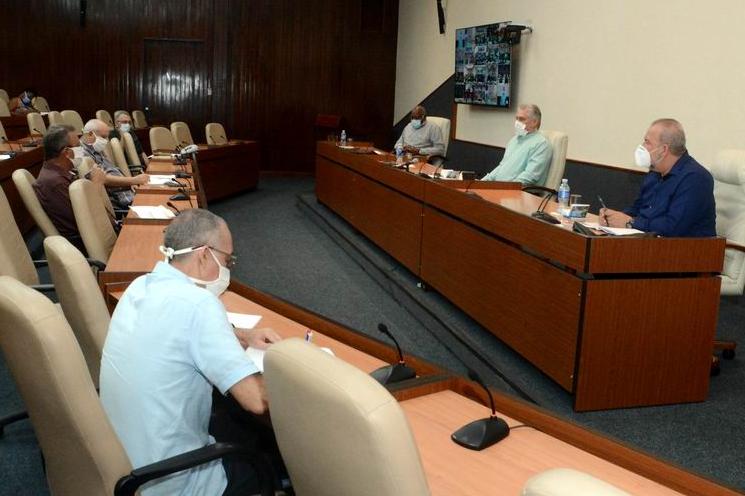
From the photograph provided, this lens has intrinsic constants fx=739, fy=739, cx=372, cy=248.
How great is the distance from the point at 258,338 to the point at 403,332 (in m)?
2.48

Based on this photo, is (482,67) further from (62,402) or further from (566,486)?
(566,486)

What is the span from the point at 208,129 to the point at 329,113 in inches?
124

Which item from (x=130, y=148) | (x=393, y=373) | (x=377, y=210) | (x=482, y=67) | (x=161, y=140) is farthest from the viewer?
(x=482, y=67)

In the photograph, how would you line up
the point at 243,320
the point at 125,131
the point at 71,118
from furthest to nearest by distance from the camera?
the point at 71,118 → the point at 125,131 → the point at 243,320

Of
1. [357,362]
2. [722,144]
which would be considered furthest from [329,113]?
[357,362]

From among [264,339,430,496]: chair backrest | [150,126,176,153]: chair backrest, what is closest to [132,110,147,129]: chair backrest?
[150,126,176,153]: chair backrest

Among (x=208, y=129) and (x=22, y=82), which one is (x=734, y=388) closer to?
(x=208, y=129)

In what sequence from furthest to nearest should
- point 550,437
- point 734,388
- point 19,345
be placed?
point 734,388 < point 550,437 < point 19,345

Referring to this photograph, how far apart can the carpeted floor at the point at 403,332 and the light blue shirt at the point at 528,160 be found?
4.20ft

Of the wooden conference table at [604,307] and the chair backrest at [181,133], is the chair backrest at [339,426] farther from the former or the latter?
the chair backrest at [181,133]

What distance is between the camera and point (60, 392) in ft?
4.90

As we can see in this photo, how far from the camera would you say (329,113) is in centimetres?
1314

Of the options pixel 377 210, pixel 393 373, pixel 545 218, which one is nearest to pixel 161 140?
pixel 377 210

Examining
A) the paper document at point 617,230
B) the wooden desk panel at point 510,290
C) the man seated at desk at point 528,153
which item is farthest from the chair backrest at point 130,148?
the paper document at point 617,230
